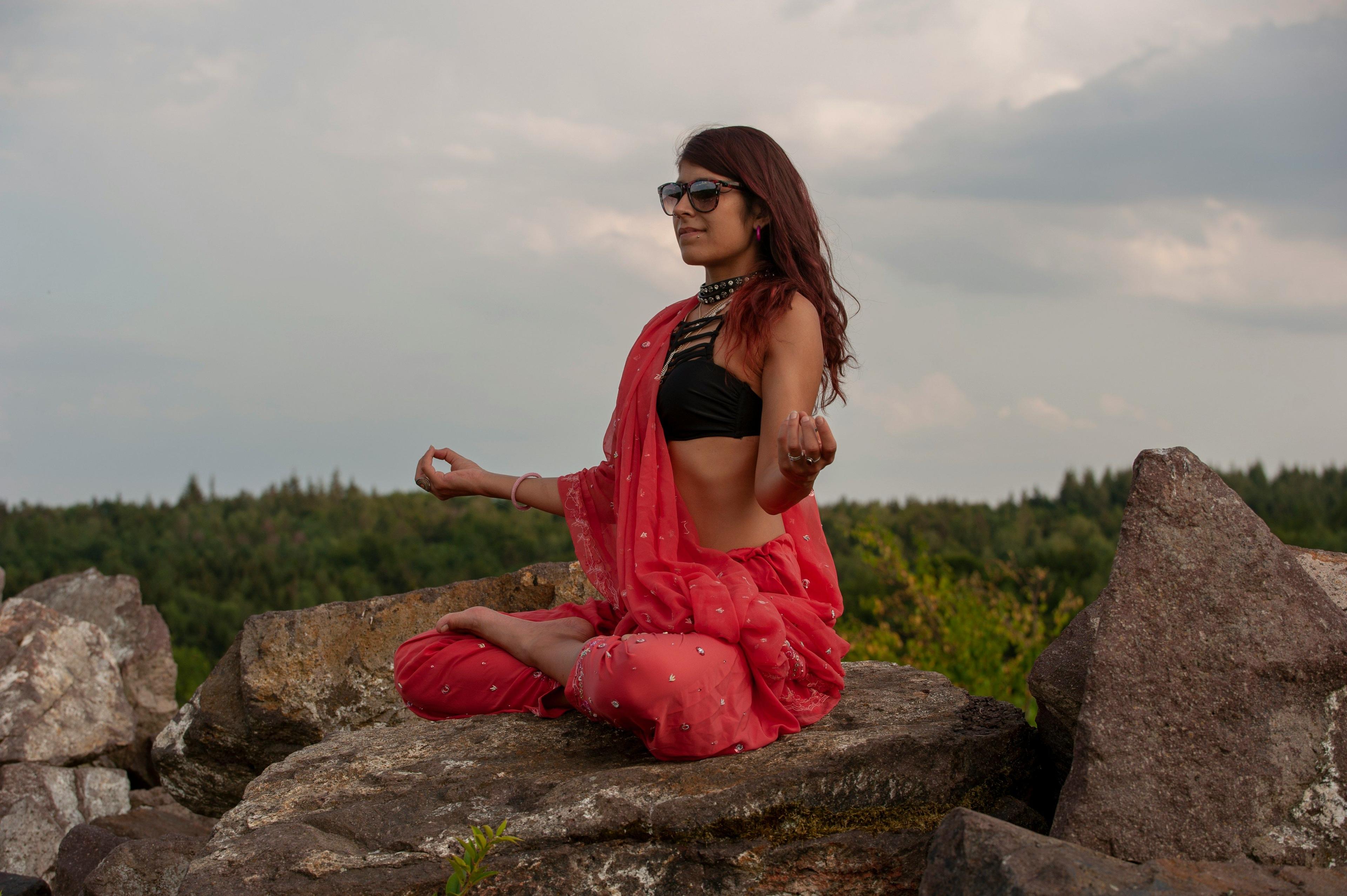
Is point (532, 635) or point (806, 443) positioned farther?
point (532, 635)

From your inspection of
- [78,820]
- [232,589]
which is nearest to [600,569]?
[78,820]

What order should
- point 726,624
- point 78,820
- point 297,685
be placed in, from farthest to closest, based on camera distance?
point 78,820 < point 297,685 < point 726,624

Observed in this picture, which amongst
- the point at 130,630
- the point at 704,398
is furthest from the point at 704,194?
the point at 130,630

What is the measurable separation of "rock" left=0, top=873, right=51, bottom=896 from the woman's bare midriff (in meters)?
3.03

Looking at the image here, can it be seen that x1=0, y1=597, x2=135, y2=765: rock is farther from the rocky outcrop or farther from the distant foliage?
the distant foliage

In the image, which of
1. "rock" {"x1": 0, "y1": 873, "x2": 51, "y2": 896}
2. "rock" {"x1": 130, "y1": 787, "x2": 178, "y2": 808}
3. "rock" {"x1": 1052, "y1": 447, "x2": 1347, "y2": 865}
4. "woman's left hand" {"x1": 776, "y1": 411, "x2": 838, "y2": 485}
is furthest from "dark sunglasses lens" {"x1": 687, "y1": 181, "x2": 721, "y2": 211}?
"rock" {"x1": 130, "y1": 787, "x2": 178, "y2": 808}

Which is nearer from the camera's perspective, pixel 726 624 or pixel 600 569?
pixel 726 624

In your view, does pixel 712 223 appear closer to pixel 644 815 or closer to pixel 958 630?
pixel 644 815

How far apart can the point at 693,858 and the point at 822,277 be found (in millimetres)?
1847

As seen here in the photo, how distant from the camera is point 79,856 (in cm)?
485

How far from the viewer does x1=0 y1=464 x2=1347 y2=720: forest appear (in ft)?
32.6

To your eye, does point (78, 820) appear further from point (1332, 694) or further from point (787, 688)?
point (1332, 694)

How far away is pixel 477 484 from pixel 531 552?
13.4 meters

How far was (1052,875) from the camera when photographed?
2422mm
